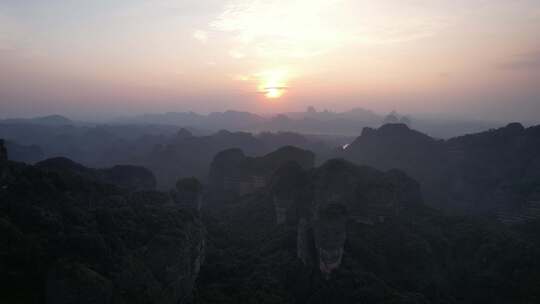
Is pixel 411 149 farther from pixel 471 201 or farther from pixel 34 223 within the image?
pixel 34 223

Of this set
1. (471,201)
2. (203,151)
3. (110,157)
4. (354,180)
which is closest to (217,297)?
(354,180)

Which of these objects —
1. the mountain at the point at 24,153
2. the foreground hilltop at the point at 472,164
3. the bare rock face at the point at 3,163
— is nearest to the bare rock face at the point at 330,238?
the bare rock face at the point at 3,163

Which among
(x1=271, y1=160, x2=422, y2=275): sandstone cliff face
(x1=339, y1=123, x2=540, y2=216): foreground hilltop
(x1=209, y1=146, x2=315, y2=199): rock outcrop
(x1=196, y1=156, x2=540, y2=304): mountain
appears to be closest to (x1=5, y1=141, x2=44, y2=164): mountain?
(x1=209, y1=146, x2=315, y2=199): rock outcrop

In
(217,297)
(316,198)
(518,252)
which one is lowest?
(217,297)

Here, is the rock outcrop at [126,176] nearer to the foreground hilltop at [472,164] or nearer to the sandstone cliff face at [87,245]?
the sandstone cliff face at [87,245]

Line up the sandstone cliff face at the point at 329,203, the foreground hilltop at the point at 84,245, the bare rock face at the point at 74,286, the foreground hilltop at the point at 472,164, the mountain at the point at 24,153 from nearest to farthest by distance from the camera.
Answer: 1. the bare rock face at the point at 74,286
2. the foreground hilltop at the point at 84,245
3. the sandstone cliff face at the point at 329,203
4. the foreground hilltop at the point at 472,164
5. the mountain at the point at 24,153

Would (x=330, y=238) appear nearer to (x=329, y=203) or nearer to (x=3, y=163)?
(x=329, y=203)

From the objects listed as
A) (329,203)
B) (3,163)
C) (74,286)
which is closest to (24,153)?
(3,163)
